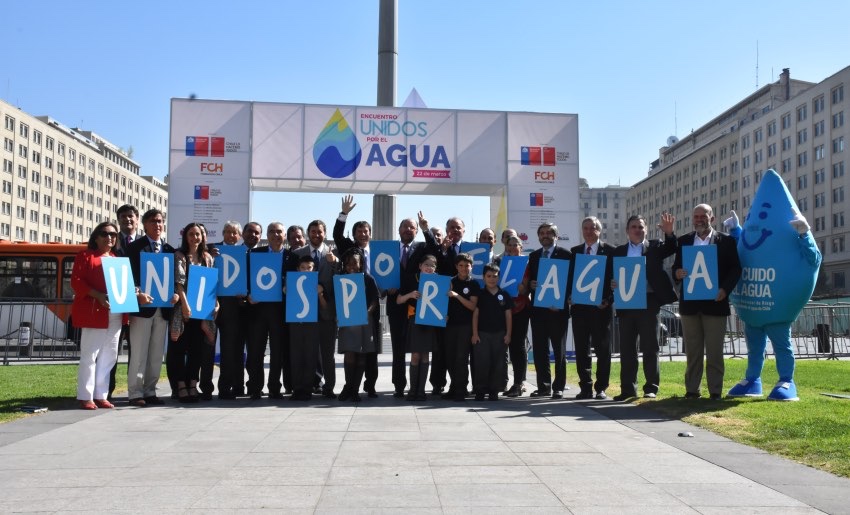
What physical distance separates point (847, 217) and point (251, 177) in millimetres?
72560

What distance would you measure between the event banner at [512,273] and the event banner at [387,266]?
4.59ft

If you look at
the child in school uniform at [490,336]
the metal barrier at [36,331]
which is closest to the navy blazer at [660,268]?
the child in school uniform at [490,336]

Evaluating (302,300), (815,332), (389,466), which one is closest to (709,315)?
(302,300)

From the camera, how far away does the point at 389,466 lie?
5484 millimetres

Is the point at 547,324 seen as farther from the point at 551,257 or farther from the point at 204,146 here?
the point at 204,146

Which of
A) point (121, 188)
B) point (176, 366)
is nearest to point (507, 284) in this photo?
point (176, 366)

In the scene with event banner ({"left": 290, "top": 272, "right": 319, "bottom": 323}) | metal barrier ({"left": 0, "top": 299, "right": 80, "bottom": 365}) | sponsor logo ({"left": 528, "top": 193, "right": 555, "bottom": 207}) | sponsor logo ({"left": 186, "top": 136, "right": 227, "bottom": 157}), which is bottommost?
metal barrier ({"left": 0, "top": 299, "right": 80, "bottom": 365})

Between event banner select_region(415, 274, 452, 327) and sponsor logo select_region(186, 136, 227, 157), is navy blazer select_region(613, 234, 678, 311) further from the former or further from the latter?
sponsor logo select_region(186, 136, 227, 157)

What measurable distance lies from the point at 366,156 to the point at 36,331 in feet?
27.8

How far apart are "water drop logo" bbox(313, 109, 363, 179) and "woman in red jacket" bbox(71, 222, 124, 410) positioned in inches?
337

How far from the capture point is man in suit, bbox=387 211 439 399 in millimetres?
9898

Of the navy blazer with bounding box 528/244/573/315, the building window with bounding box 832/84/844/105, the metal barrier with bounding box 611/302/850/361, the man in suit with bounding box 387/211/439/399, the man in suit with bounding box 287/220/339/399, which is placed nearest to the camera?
the man in suit with bounding box 287/220/339/399

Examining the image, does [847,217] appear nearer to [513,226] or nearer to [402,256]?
[513,226]

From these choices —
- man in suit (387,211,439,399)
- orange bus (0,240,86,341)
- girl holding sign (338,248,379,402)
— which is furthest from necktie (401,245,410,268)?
orange bus (0,240,86,341)
